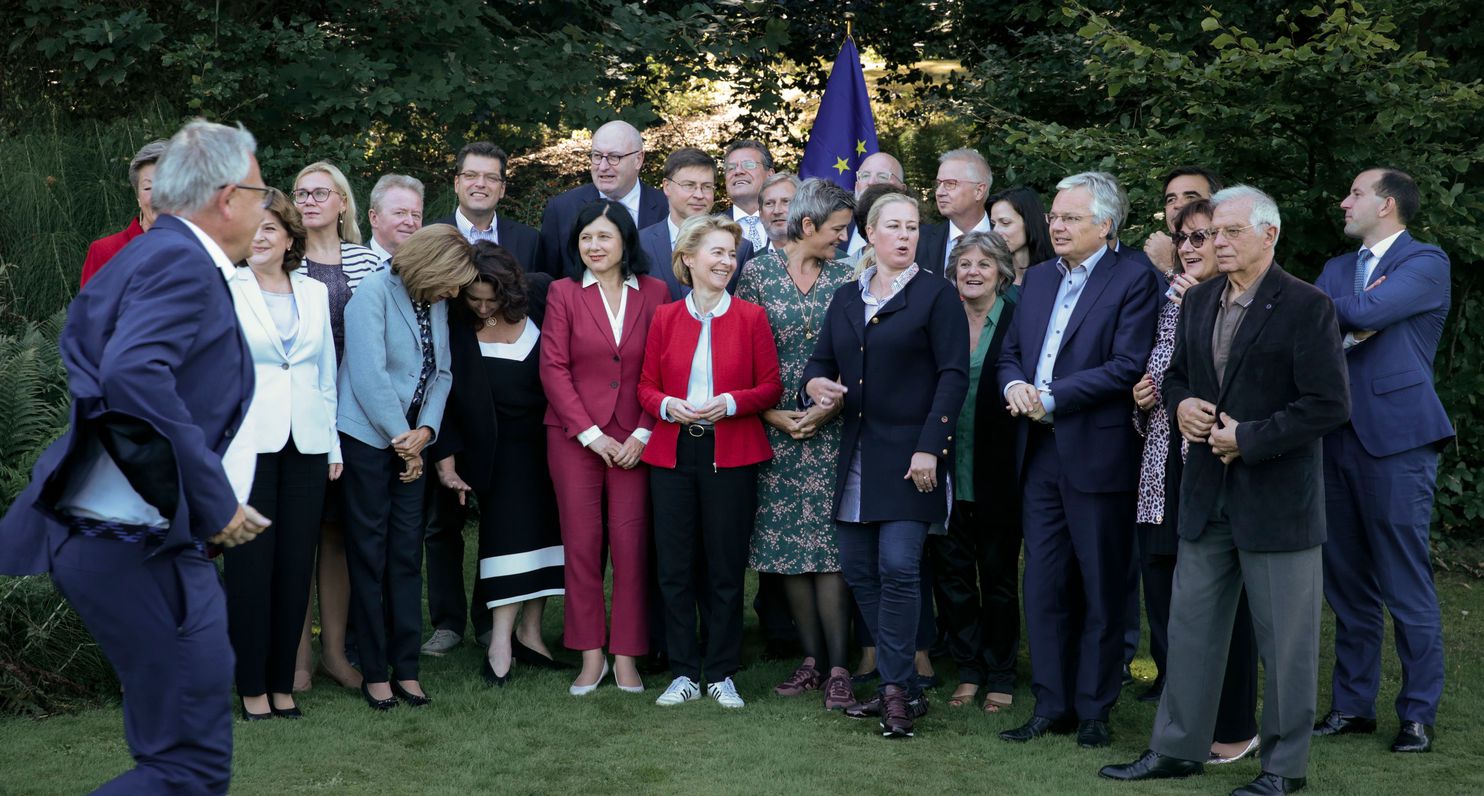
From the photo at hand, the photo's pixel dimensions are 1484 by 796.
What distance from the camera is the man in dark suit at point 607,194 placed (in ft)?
21.4

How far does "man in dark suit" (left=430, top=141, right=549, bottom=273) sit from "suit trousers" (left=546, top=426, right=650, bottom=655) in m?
1.10

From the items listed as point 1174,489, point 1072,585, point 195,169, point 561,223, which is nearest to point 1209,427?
point 1174,489

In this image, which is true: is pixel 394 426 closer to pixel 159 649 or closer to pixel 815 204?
pixel 815 204

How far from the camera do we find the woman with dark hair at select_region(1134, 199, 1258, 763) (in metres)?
4.79

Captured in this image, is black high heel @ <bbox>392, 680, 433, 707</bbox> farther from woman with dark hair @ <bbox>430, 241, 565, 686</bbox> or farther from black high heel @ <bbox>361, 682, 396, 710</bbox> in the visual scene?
woman with dark hair @ <bbox>430, 241, 565, 686</bbox>

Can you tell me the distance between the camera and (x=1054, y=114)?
1066 centimetres

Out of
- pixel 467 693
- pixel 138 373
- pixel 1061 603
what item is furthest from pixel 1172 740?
pixel 138 373

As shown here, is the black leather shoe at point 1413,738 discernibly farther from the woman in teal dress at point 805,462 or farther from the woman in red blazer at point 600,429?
the woman in red blazer at point 600,429

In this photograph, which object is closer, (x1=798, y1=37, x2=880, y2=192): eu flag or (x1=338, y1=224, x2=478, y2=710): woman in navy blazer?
(x1=338, y1=224, x2=478, y2=710): woman in navy blazer

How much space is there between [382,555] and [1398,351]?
3.87 meters

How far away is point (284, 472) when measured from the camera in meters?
5.08

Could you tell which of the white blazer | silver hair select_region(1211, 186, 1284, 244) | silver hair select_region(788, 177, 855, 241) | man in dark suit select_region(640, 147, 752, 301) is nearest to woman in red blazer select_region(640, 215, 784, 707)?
silver hair select_region(788, 177, 855, 241)

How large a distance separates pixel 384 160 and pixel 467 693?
5.16 m

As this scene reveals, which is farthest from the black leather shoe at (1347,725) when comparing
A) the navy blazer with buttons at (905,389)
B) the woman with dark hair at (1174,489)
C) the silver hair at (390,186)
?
the silver hair at (390,186)
